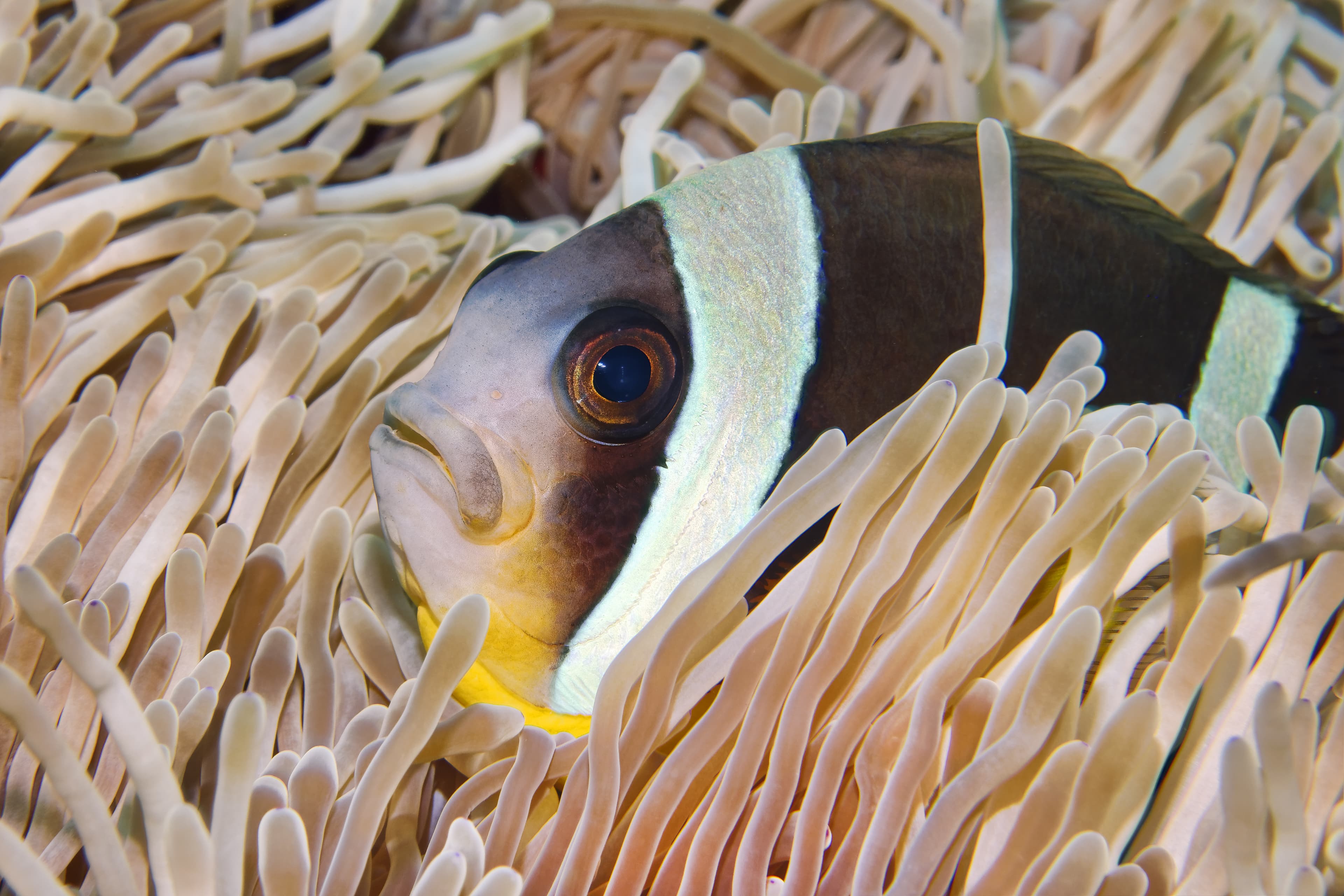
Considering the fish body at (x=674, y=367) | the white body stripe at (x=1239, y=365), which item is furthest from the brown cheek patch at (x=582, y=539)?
the white body stripe at (x=1239, y=365)

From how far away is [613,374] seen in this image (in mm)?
763

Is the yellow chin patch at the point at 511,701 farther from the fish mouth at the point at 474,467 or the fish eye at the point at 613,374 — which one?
the fish eye at the point at 613,374

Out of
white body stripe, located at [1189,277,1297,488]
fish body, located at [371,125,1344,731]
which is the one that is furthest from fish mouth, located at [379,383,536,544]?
white body stripe, located at [1189,277,1297,488]

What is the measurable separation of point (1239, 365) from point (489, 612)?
87 centimetres

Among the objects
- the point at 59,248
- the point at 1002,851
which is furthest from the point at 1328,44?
the point at 59,248

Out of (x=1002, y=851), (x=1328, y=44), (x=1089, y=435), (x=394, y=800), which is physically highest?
(x=1328, y=44)

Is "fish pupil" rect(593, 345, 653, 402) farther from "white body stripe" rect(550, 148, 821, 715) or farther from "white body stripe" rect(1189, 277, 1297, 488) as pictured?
"white body stripe" rect(1189, 277, 1297, 488)

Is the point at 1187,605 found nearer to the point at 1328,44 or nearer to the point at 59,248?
the point at 59,248

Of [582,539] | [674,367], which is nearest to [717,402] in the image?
[674,367]

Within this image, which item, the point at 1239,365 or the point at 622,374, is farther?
the point at 1239,365

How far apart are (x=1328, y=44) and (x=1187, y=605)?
1.37 meters

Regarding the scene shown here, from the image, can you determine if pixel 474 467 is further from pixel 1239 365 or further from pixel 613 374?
pixel 1239 365

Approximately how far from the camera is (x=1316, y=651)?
0.82 m

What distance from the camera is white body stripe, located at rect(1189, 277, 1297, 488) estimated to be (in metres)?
0.99
